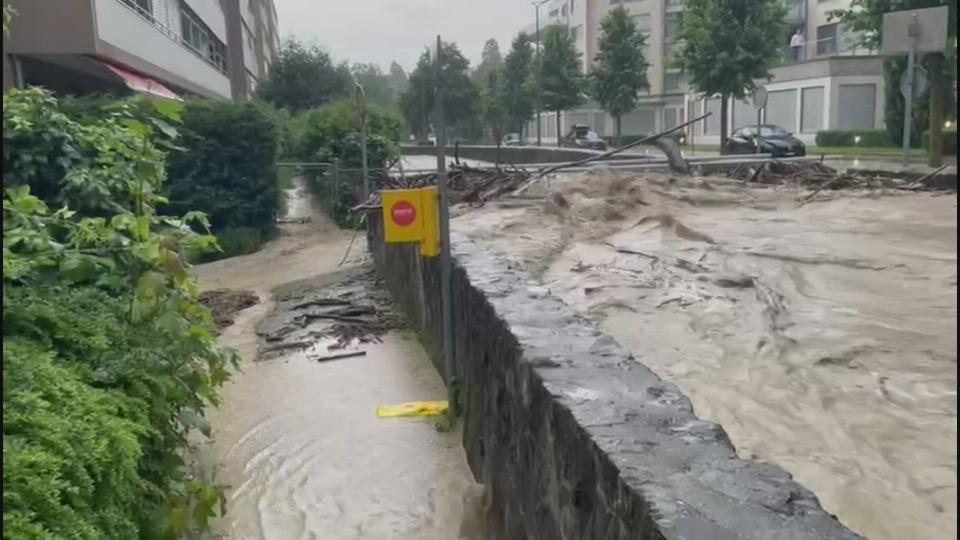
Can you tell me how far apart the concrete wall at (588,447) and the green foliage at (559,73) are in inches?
1489

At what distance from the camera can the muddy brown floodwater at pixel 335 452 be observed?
13.6 feet

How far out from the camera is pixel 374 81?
41.5 m

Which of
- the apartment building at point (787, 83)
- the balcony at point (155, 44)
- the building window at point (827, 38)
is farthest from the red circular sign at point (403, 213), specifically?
the building window at point (827, 38)

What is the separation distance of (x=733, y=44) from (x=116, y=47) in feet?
57.3

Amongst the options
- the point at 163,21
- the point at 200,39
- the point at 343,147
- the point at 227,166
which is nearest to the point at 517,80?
the point at 200,39

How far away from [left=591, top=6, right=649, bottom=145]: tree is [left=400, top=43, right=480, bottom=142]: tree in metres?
6.05

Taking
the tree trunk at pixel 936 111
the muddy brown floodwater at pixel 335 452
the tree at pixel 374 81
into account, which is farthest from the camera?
the tree at pixel 374 81

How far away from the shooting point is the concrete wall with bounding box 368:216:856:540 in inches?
75.1

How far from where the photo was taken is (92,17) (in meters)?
13.4

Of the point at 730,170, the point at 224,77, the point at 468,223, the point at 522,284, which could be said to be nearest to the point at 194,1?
the point at 224,77

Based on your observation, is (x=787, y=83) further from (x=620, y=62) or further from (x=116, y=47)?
(x=116, y=47)

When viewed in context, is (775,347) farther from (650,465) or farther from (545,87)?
(545,87)

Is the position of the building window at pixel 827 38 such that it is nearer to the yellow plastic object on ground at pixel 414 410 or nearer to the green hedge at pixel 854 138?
the green hedge at pixel 854 138

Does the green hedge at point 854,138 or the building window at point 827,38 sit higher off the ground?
the building window at point 827,38
